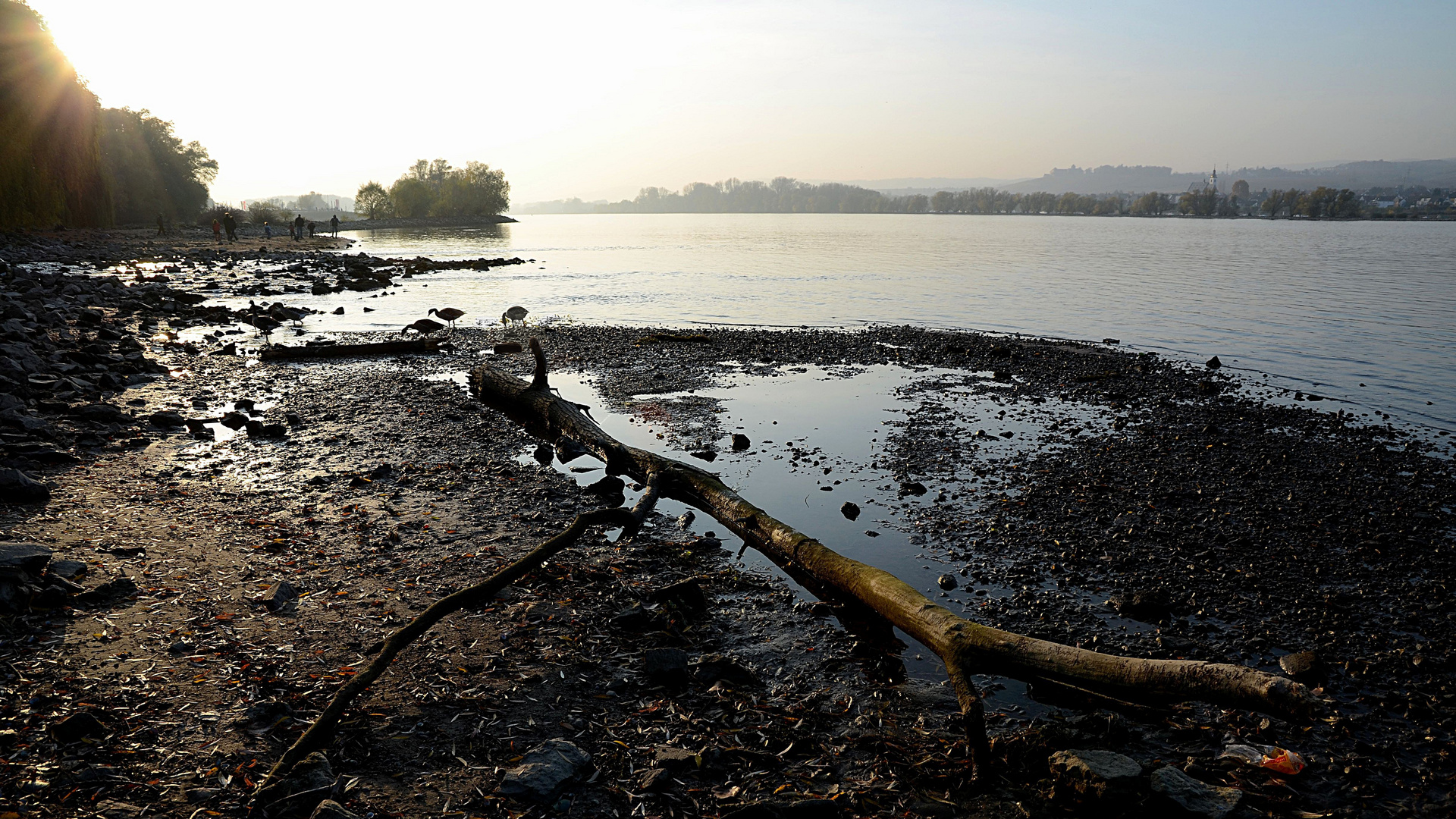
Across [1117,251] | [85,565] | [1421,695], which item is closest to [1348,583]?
[1421,695]

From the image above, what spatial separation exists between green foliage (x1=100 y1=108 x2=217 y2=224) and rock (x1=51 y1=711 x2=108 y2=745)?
109271mm

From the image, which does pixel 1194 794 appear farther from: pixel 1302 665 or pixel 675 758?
pixel 675 758

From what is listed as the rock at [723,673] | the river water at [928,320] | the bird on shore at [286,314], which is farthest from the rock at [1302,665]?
the bird on shore at [286,314]

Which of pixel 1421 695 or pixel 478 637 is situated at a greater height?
pixel 478 637

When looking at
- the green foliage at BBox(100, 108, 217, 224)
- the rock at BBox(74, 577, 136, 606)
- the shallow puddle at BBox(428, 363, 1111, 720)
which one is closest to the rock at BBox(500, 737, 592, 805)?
the shallow puddle at BBox(428, 363, 1111, 720)

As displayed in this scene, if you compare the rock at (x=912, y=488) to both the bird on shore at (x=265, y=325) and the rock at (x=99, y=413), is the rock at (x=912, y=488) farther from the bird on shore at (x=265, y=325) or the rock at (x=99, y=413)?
the bird on shore at (x=265, y=325)

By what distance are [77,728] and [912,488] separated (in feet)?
32.4

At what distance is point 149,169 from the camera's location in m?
96.8

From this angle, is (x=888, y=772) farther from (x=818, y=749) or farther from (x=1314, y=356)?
(x=1314, y=356)

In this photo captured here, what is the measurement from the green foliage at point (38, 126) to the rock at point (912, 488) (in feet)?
207

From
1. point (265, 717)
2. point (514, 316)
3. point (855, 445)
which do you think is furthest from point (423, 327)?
point (265, 717)

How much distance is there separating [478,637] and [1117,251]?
317 ft

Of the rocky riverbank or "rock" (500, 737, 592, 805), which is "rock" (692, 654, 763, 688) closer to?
the rocky riverbank

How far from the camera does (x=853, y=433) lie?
47.7ft
